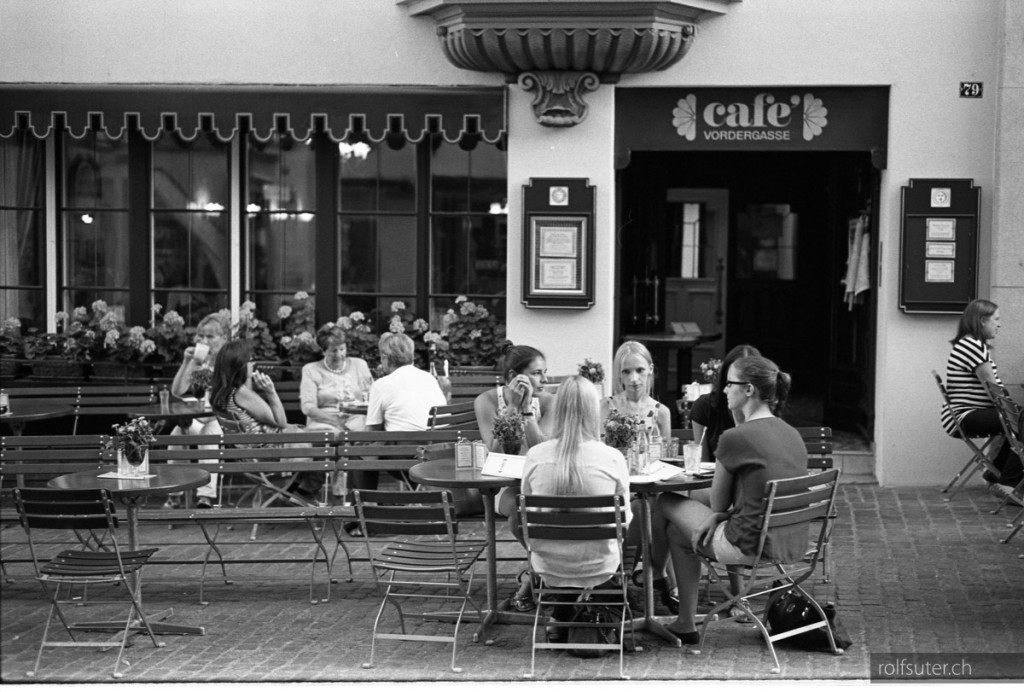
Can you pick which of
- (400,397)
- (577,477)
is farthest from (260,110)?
(577,477)

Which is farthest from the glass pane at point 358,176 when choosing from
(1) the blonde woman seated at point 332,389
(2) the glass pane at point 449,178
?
(1) the blonde woman seated at point 332,389

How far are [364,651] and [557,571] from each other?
1149 millimetres

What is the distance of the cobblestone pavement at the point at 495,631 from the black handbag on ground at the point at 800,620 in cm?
7

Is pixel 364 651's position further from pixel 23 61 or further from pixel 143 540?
pixel 23 61

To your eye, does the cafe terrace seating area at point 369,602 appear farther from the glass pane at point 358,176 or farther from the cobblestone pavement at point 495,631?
the glass pane at point 358,176

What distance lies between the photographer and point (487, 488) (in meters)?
7.34

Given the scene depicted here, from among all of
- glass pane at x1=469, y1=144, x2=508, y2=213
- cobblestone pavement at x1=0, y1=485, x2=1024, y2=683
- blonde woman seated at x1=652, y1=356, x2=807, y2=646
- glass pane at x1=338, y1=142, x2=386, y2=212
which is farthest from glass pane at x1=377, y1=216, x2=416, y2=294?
blonde woman seated at x1=652, y1=356, x2=807, y2=646

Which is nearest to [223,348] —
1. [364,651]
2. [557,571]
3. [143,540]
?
[143,540]

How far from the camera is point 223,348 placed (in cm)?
1049

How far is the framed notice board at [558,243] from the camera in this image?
1188cm

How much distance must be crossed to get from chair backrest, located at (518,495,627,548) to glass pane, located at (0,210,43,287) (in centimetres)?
804

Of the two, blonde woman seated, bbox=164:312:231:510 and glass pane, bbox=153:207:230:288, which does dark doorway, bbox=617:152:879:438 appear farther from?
blonde woman seated, bbox=164:312:231:510

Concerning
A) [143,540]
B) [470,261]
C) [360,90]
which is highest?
[360,90]

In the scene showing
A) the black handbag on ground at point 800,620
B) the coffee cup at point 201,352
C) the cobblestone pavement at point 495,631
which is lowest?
the cobblestone pavement at point 495,631
